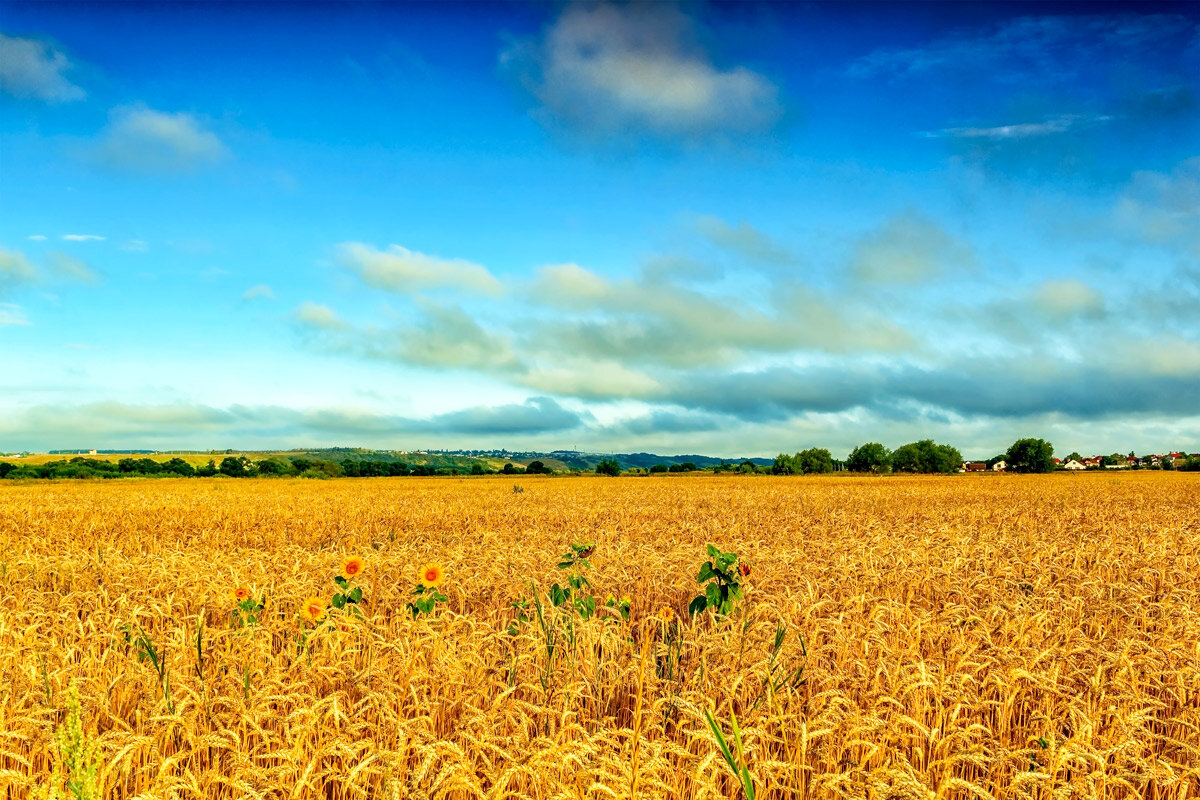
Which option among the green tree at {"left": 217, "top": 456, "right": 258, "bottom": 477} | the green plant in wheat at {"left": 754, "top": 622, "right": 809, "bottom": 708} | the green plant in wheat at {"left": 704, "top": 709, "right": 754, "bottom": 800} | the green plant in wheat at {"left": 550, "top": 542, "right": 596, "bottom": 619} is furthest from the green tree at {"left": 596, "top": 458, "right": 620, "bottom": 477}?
the green plant in wheat at {"left": 704, "top": 709, "right": 754, "bottom": 800}

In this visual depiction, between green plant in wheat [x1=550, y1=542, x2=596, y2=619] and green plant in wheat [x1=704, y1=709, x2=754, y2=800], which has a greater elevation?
green plant in wheat [x1=704, y1=709, x2=754, y2=800]

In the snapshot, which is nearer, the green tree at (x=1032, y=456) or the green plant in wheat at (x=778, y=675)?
the green plant in wheat at (x=778, y=675)

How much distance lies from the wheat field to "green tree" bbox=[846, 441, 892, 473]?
151892 millimetres

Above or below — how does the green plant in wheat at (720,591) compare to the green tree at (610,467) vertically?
above

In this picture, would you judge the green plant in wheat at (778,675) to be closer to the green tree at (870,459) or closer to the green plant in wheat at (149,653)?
the green plant in wheat at (149,653)

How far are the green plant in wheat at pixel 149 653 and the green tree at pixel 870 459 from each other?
6184 inches

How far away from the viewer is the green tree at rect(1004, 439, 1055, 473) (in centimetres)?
13600

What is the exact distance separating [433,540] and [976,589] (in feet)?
30.0

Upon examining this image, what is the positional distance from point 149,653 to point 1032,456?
15898cm

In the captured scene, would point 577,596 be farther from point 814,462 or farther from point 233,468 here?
point 814,462

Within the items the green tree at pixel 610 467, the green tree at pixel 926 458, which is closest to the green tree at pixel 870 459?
the green tree at pixel 926 458

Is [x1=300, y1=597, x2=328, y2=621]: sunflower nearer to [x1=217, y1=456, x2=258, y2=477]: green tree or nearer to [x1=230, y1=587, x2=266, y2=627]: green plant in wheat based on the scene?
[x1=230, y1=587, x2=266, y2=627]: green plant in wheat

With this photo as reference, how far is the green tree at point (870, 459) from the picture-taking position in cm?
15225

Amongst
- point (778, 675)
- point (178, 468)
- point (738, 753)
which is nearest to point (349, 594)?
point (778, 675)
